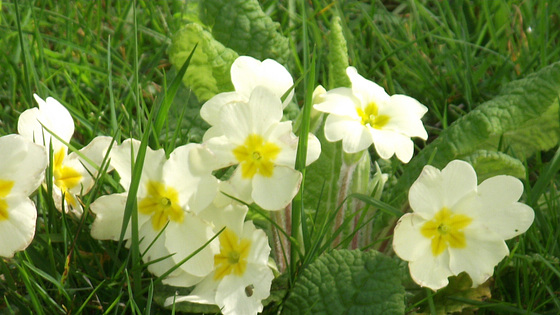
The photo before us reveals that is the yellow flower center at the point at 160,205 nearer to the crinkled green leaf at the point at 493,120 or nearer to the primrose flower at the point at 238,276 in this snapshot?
the primrose flower at the point at 238,276

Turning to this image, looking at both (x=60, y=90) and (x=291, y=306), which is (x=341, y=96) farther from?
(x=60, y=90)

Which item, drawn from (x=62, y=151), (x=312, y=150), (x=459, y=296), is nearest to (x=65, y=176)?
(x=62, y=151)

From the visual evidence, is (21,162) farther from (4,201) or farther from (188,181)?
(188,181)

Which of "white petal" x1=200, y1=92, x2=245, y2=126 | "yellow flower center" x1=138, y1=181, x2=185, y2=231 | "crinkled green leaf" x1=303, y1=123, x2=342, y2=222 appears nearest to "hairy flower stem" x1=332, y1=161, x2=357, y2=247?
"crinkled green leaf" x1=303, y1=123, x2=342, y2=222

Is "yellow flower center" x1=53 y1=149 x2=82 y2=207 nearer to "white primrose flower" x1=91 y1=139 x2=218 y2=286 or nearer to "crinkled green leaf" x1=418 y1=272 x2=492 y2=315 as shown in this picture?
"white primrose flower" x1=91 y1=139 x2=218 y2=286

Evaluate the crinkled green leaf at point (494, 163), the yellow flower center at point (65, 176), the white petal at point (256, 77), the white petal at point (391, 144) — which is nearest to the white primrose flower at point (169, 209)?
the yellow flower center at point (65, 176)

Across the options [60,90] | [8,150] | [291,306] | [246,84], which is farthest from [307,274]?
[60,90]
